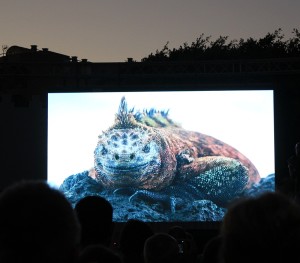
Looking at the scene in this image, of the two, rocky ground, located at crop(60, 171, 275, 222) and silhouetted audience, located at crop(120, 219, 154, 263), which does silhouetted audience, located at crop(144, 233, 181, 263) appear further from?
rocky ground, located at crop(60, 171, 275, 222)

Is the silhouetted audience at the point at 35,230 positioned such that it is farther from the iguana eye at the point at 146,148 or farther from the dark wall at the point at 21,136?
the dark wall at the point at 21,136

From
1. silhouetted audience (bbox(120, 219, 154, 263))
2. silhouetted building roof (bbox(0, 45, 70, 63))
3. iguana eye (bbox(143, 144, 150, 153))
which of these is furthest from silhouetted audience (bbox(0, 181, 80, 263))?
silhouetted building roof (bbox(0, 45, 70, 63))

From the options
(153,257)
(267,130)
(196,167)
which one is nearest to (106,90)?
(196,167)

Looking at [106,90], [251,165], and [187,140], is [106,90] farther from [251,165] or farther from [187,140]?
[251,165]

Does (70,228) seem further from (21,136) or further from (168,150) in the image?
(21,136)

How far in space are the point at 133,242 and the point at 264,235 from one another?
303 cm

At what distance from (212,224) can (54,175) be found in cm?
297

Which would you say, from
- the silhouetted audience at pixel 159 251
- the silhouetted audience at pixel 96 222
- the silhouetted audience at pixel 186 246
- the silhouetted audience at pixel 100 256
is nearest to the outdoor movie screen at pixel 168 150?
the silhouetted audience at pixel 186 246

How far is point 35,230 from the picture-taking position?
162 cm

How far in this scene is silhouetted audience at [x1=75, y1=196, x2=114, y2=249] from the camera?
11.2 ft

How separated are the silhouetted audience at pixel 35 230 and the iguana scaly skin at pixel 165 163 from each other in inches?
464

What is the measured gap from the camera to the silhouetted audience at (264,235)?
1.54 meters

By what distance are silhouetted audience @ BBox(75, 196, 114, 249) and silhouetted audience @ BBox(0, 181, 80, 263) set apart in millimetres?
1766

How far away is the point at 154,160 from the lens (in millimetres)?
13492
